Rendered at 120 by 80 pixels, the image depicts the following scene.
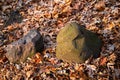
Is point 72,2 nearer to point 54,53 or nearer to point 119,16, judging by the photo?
point 119,16

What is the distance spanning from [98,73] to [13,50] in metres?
1.79

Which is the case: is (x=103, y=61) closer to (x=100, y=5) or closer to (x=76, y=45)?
(x=76, y=45)

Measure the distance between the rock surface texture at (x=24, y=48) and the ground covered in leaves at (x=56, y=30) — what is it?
12cm

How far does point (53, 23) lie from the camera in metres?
6.29

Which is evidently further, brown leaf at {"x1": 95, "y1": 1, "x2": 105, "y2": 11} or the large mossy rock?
brown leaf at {"x1": 95, "y1": 1, "x2": 105, "y2": 11}

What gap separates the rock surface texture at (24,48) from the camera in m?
5.40

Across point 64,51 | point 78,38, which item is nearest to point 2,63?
point 64,51

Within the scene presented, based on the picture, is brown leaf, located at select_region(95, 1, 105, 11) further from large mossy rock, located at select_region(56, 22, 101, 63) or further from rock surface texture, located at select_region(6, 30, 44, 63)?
rock surface texture, located at select_region(6, 30, 44, 63)

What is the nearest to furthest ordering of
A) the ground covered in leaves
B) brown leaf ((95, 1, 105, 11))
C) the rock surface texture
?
the ground covered in leaves → the rock surface texture → brown leaf ((95, 1, 105, 11))

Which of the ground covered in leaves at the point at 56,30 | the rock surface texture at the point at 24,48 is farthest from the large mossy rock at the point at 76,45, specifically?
the rock surface texture at the point at 24,48

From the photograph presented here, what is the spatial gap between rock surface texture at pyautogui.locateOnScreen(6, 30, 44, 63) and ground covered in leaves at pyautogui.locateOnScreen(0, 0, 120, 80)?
0.40 ft

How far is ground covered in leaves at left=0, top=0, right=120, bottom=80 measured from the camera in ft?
16.3

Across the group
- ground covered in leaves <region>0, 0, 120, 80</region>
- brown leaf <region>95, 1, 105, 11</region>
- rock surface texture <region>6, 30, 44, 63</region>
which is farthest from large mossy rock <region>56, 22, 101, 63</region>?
brown leaf <region>95, 1, 105, 11</region>

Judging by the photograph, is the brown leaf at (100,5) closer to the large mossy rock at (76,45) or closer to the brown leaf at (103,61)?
the large mossy rock at (76,45)
